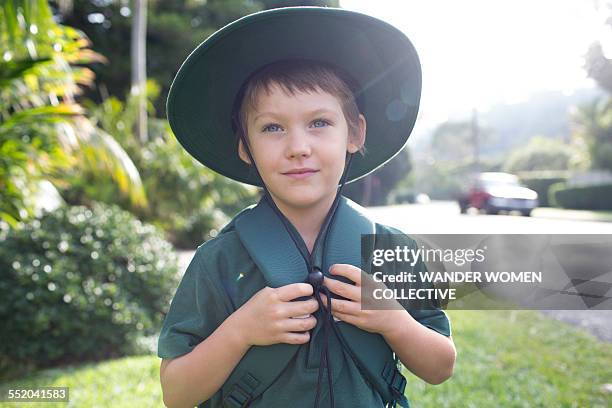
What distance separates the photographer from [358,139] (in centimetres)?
153

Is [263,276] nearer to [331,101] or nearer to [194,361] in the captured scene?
[194,361]

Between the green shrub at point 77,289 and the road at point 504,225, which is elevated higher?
the green shrub at point 77,289

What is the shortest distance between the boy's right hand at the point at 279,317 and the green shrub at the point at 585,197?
88.6 ft

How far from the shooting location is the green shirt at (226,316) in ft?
4.09

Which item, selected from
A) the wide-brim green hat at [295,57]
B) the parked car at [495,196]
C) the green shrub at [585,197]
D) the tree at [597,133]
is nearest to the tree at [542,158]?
the tree at [597,133]

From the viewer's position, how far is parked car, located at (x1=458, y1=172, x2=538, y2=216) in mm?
19859

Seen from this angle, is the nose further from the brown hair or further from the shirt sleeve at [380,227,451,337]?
the shirt sleeve at [380,227,451,337]

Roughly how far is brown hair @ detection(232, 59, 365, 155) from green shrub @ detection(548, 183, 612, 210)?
1053 inches

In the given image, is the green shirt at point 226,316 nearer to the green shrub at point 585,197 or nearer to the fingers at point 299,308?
the fingers at point 299,308

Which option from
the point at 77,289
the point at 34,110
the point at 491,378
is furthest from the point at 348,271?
the point at 34,110

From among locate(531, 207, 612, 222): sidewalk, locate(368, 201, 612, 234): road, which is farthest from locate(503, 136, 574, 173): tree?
locate(368, 201, 612, 234): road

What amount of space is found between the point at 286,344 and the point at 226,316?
0.18 metres

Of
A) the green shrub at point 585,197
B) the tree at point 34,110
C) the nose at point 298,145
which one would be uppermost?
the nose at point 298,145

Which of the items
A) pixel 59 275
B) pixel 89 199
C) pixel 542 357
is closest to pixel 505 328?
pixel 542 357
